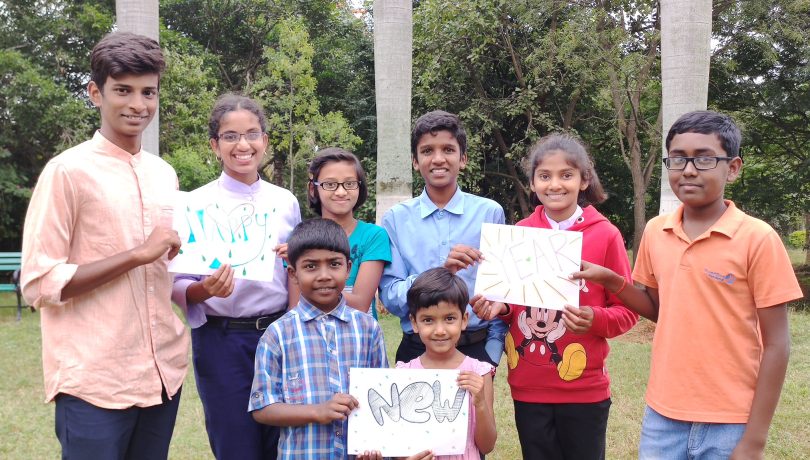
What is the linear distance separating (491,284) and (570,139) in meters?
0.86

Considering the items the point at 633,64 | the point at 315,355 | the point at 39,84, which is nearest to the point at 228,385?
the point at 315,355

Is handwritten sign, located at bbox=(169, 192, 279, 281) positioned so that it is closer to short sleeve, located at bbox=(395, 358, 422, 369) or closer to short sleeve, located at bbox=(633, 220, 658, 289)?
short sleeve, located at bbox=(395, 358, 422, 369)

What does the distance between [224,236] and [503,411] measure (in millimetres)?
4164

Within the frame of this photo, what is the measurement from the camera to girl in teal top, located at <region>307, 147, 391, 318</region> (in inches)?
128

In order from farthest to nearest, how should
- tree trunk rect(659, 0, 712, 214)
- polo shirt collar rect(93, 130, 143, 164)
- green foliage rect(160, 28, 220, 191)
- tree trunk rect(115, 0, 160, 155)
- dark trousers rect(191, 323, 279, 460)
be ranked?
green foliage rect(160, 28, 220, 191) < tree trunk rect(115, 0, 160, 155) < tree trunk rect(659, 0, 712, 214) < dark trousers rect(191, 323, 279, 460) < polo shirt collar rect(93, 130, 143, 164)

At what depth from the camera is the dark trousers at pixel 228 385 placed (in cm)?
311

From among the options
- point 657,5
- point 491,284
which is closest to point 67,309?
point 491,284

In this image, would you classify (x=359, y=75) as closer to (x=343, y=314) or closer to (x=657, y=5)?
(x=657, y=5)

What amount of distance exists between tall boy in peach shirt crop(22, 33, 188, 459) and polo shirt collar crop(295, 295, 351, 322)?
53 centimetres

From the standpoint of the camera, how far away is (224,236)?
9.84ft

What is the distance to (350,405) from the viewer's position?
2.73 metres

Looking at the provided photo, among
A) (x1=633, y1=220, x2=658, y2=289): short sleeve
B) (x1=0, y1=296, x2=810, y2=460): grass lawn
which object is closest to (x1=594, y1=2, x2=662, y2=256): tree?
(x1=0, y1=296, x2=810, y2=460): grass lawn

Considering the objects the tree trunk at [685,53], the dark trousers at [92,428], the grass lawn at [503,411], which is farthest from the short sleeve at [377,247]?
the tree trunk at [685,53]

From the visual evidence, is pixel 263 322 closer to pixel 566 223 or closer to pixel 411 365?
pixel 411 365
